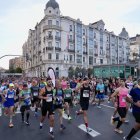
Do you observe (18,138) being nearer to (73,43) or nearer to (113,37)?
(73,43)

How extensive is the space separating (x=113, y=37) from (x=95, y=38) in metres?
11.1

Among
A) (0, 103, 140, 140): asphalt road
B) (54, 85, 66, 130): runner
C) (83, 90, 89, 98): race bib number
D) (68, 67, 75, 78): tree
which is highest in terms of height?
(68, 67, 75, 78): tree

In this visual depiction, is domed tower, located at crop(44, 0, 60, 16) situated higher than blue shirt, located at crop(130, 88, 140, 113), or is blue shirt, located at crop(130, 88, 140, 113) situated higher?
domed tower, located at crop(44, 0, 60, 16)

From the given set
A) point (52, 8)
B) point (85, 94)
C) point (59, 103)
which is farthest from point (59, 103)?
point (52, 8)

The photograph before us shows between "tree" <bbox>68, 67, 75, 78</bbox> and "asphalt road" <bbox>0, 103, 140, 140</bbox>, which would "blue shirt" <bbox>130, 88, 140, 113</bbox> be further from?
"tree" <bbox>68, 67, 75, 78</bbox>

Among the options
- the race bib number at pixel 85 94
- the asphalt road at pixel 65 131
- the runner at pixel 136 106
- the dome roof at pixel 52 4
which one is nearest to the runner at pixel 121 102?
the asphalt road at pixel 65 131

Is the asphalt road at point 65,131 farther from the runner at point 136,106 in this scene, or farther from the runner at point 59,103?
the runner at point 136,106

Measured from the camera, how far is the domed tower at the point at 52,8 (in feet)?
204

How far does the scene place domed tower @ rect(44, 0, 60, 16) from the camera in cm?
6219

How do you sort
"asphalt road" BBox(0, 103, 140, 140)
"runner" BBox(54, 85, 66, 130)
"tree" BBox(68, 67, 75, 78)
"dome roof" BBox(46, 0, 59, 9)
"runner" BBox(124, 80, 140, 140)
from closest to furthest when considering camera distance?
"runner" BBox(124, 80, 140, 140)
"asphalt road" BBox(0, 103, 140, 140)
"runner" BBox(54, 85, 66, 130)
"tree" BBox(68, 67, 75, 78)
"dome roof" BBox(46, 0, 59, 9)

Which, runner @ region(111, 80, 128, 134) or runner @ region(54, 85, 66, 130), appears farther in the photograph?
runner @ region(54, 85, 66, 130)

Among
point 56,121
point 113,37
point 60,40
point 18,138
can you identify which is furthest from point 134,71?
point 113,37

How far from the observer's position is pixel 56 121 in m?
10.8

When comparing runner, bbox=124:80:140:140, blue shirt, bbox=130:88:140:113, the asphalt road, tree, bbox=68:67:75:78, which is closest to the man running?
the asphalt road
